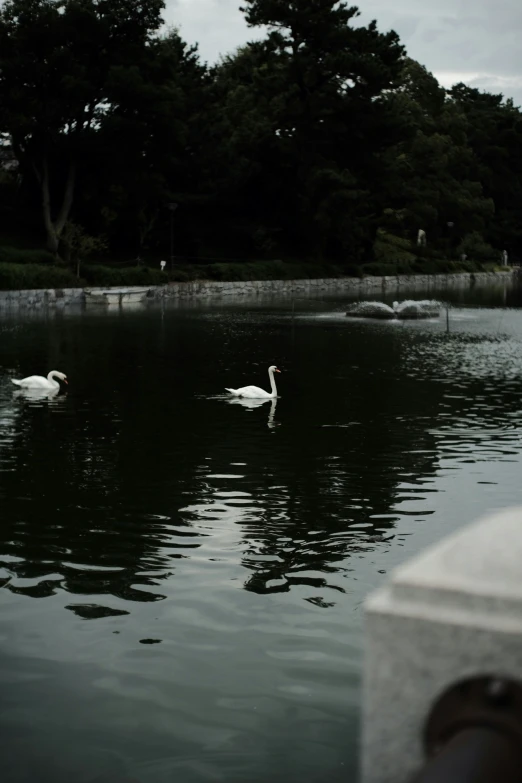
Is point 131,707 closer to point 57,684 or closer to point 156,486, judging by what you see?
point 57,684

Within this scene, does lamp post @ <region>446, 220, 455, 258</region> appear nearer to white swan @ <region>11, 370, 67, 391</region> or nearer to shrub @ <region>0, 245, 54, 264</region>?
shrub @ <region>0, 245, 54, 264</region>

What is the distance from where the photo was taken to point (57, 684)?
5930mm

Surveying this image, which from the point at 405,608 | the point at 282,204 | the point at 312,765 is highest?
the point at 282,204

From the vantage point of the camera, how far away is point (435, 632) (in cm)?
214

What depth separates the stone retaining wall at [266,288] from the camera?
150ft

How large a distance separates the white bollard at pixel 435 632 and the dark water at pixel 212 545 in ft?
9.26

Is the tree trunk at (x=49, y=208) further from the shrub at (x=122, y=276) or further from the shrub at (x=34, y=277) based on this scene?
the shrub at (x=34, y=277)

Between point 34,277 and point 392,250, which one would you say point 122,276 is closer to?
point 34,277

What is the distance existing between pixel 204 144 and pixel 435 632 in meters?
64.7

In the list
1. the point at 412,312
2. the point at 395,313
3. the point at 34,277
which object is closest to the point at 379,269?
the point at 34,277

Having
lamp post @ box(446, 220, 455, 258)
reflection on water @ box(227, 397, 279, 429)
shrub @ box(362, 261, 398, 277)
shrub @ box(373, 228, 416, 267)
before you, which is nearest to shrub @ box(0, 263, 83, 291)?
reflection on water @ box(227, 397, 279, 429)

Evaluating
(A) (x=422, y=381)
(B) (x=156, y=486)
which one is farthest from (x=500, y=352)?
(B) (x=156, y=486)

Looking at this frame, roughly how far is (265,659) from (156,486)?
5.24 m

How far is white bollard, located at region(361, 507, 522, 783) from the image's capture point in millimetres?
2096
